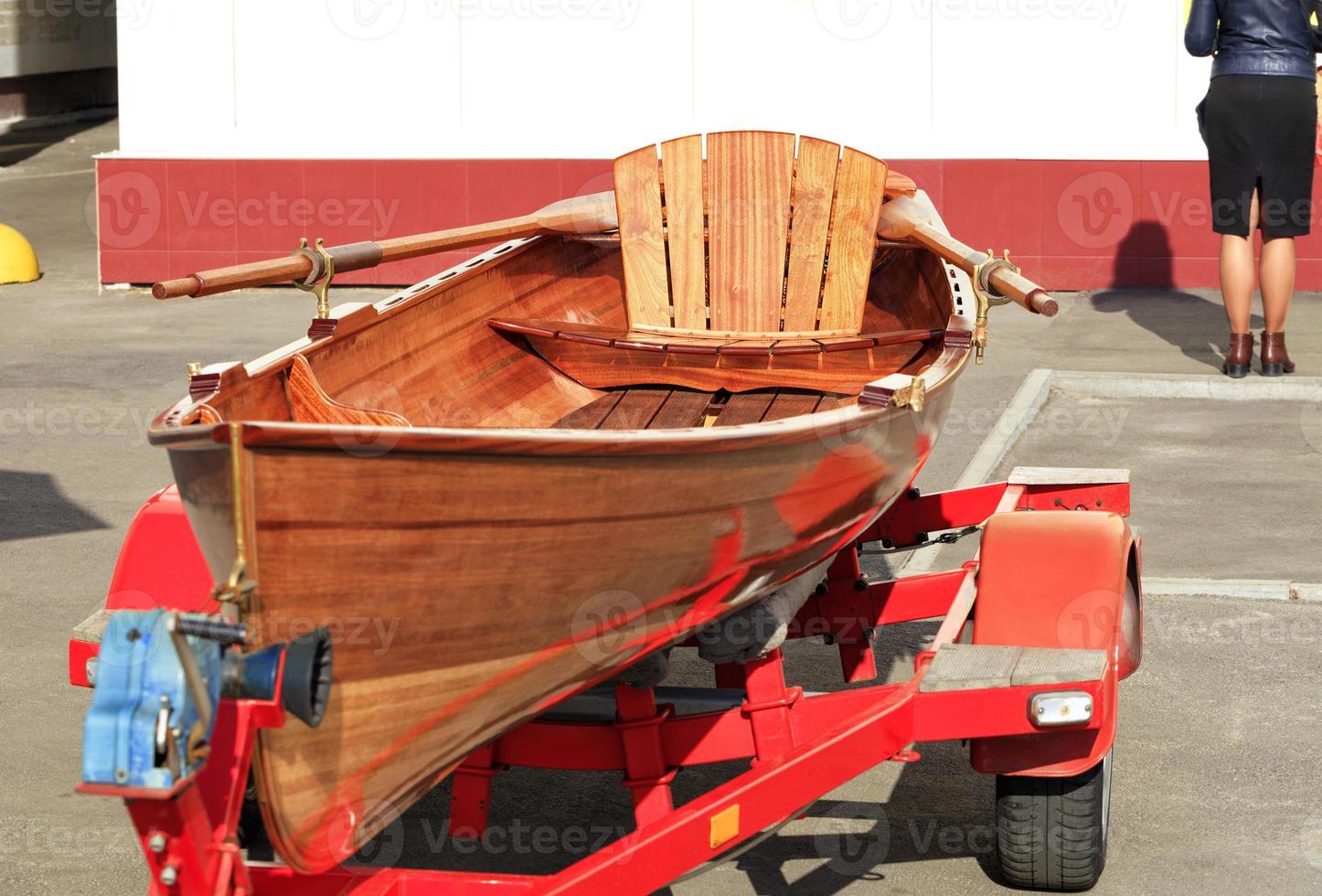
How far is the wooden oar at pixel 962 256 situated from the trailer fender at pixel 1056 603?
470 millimetres

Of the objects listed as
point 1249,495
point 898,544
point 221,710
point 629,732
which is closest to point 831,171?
point 898,544

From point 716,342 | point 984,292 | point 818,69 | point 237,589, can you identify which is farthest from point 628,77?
point 237,589

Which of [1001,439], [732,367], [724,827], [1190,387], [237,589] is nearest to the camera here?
[237,589]

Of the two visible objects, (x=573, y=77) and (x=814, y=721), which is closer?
(x=814, y=721)

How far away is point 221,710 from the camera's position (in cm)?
243

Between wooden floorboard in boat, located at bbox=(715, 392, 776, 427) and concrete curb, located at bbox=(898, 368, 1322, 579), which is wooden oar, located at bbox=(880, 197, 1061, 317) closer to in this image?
wooden floorboard in boat, located at bbox=(715, 392, 776, 427)

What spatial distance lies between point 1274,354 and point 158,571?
6421 mm

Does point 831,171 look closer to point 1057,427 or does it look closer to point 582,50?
point 1057,427

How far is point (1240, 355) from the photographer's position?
8.55 m

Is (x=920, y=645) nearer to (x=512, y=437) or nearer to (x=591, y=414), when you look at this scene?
(x=591, y=414)

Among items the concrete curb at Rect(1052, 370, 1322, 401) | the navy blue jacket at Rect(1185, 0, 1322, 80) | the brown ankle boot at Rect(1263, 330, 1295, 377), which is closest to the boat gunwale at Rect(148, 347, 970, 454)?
the concrete curb at Rect(1052, 370, 1322, 401)

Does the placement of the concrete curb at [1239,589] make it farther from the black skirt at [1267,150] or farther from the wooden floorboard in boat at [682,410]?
the black skirt at [1267,150]

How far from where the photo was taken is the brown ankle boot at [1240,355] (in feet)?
→ 28.0

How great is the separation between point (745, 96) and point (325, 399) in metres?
8.47
